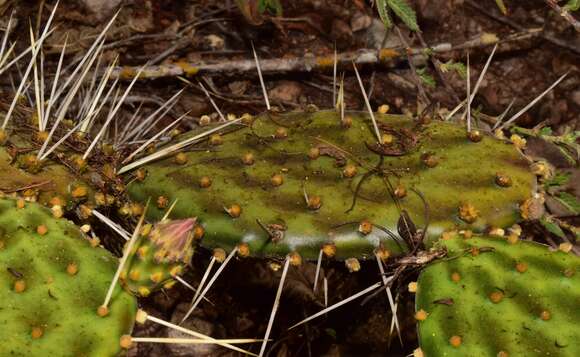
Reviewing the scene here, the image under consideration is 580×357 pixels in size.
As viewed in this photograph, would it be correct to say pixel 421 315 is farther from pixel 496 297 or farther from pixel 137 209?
pixel 137 209

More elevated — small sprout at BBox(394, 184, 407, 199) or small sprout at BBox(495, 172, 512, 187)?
small sprout at BBox(495, 172, 512, 187)

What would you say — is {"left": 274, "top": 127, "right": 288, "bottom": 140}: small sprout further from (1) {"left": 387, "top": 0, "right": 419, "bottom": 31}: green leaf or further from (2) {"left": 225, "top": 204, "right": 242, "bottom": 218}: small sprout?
(1) {"left": 387, "top": 0, "right": 419, "bottom": 31}: green leaf

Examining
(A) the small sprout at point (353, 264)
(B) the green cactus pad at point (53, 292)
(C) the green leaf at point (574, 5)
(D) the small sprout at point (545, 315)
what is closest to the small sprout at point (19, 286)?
(B) the green cactus pad at point (53, 292)

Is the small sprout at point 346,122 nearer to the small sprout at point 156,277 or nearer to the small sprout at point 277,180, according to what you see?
the small sprout at point 277,180

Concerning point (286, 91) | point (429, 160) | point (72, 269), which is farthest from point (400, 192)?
point (286, 91)

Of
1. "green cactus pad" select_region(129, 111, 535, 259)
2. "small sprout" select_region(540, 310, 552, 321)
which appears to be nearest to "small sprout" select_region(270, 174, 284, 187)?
"green cactus pad" select_region(129, 111, 535, 259)

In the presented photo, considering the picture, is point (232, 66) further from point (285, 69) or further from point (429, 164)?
point (429, 164)

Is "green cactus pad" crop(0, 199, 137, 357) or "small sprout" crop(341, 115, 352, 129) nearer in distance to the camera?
"green cactus pad" crop(0, 199, 137, 357)

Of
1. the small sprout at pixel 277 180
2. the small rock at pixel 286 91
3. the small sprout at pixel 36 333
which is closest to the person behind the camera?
the small sprout at pixel 36 333
